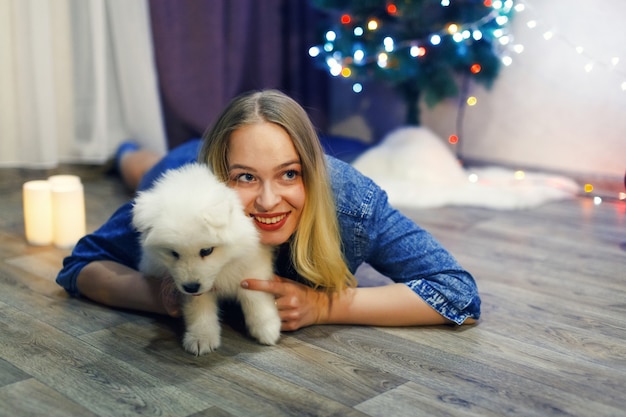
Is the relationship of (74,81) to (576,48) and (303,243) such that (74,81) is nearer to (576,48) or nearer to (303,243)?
(303,243)

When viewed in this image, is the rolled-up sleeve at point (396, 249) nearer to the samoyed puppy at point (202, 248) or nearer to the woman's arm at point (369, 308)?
the woman's arm at point (369, 308)

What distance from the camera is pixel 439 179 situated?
3.60 meters

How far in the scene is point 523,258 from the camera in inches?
98.3

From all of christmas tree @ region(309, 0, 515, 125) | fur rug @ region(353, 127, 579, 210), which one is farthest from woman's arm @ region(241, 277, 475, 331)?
christmas tree @ region(309, 0, 515, 125)

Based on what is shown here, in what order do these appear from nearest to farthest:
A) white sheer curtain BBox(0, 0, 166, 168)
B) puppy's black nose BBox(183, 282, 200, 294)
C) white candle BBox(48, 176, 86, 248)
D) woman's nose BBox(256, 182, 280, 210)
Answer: puppy's black nose BBox(183, 282, 200, 294), woman's nose BBox(256, 182, 280, 210), white candle BBox(48, 176, 86, 248), white sheer curtain BBox(0, 0, 166, 168)

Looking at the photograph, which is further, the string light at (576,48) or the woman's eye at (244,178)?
the string light at (576,48)

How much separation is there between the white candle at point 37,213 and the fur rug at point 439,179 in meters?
1.50

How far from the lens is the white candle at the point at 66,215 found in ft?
8.07

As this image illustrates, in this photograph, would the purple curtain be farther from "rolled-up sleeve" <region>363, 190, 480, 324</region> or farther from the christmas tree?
"rolled-up sleeve" <region>363, 190, 480, 324</region>

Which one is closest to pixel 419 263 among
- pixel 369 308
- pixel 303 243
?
pixel 369 308

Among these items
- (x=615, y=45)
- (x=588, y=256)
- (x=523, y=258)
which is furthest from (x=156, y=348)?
(x=615, y=45)

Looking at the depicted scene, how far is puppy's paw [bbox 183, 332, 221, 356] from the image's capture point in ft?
5.34

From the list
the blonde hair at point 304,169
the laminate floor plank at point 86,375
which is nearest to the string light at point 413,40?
the blonde hair at point 304,169

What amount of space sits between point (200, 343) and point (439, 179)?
2202mm
